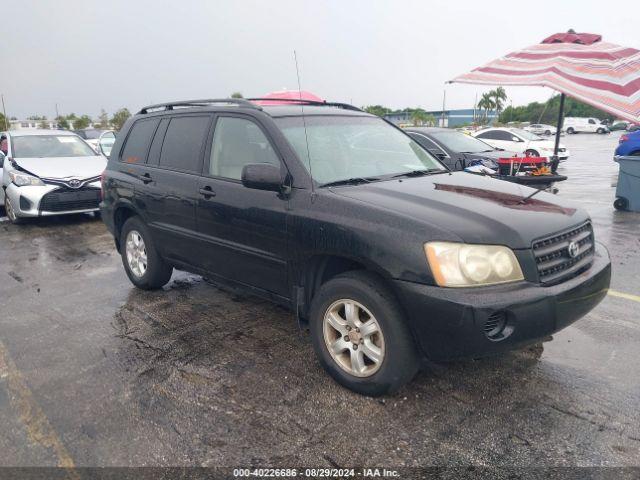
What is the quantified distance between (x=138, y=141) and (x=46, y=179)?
4292 mm

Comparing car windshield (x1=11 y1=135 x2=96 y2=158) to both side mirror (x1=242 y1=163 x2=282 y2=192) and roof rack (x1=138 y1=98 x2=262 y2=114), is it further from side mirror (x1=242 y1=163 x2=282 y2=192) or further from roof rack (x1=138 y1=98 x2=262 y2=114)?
side mirror (x1=242 y1=163 x2=282 y2=192)

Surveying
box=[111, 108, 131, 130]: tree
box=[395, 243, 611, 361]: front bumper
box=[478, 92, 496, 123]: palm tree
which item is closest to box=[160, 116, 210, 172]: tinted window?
box=[395, 243, 611, 361]: front bumper

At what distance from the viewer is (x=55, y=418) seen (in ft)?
9.56

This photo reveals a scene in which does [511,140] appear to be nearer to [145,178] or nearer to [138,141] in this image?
[138,141]

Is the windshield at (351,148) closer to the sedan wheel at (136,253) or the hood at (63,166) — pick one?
the sedan wheel at (136,253)

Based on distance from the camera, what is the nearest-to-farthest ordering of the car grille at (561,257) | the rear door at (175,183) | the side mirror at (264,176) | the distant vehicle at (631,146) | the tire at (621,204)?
the car grille at (561,257), the side mirror at (264,176), the rear door at (175,183), the tire at (621,204), the distant vehicle at (631,146)

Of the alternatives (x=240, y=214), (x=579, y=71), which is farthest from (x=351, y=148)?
(x=579, y=71)

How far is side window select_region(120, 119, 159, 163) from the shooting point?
16.0ft

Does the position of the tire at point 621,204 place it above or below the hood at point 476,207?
below

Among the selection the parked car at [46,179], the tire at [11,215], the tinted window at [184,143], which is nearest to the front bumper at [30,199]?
the parked car at [46,179]

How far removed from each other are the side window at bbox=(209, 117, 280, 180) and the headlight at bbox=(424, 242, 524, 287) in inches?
55.9

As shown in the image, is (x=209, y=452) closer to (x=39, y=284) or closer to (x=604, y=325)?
(x=604, y=325)

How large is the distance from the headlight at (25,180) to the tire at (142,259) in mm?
4093

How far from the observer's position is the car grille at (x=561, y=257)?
2.83 meters
